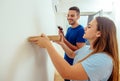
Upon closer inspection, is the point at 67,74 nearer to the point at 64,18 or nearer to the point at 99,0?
the point at 64,18

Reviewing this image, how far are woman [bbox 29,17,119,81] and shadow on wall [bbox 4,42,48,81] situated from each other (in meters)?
0.08

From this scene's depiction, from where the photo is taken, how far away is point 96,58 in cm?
107

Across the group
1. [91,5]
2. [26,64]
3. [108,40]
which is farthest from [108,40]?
[91,5]

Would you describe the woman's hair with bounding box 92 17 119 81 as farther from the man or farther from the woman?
the man

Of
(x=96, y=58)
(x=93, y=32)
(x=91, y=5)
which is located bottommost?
(x=91, y=5)

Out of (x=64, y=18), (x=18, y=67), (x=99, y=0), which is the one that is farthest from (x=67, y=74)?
(x=99, y=0)

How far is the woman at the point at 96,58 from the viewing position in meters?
1.04

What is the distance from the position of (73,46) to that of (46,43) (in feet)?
2.90

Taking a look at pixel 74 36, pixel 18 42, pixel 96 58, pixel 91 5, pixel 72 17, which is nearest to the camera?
pixel 18 42

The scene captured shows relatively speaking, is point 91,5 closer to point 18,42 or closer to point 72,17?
point 72,17

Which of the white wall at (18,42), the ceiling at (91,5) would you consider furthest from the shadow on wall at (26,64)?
the ceiling at (91,5)

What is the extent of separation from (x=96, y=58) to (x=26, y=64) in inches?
16.6

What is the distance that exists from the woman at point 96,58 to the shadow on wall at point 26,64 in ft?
0.27

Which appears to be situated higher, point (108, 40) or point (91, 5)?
point (108, 40)
